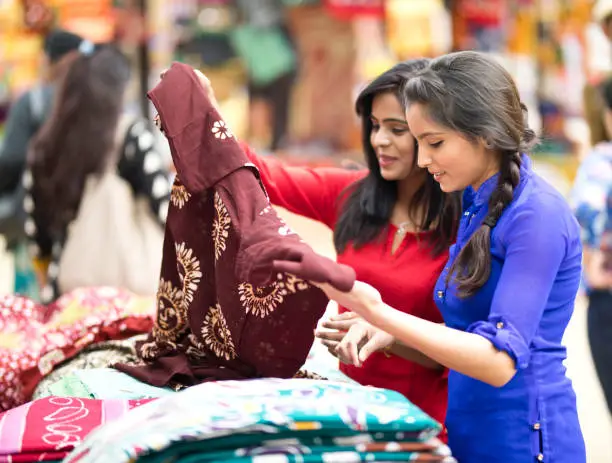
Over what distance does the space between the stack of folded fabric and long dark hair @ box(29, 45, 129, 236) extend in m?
1.96

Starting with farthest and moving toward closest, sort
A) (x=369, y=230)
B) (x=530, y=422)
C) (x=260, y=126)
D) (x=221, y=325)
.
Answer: (x=260, y=126), (x=369, y=230), (x=221, y=325), (x=530, y=422)

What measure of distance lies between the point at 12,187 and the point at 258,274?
2498 mm

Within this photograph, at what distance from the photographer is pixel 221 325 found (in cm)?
189

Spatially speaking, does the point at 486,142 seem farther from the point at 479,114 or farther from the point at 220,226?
the point at 220,226

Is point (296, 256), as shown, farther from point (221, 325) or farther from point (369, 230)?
point (369, 230)

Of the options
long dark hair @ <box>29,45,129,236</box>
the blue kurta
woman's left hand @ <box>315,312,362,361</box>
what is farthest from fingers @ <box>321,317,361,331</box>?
long dark hair @ <box>29,45,129,236</box>

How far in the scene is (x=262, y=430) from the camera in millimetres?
1445

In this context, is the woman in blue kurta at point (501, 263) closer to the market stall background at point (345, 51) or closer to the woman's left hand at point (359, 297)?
the woman's left hand at point (359, 297)

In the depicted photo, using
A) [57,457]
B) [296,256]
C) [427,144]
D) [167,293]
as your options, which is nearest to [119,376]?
[167,293]

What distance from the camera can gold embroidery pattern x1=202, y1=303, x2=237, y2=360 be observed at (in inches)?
73.5

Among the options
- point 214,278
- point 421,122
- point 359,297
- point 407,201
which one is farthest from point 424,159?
point 407,201

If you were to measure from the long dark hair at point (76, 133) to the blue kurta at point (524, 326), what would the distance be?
5.95 feet

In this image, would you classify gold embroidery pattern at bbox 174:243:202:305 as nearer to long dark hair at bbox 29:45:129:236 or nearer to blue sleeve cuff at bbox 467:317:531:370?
blue sleeve cuff at bbox 467:317:531:370

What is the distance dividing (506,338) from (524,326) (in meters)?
0.05
